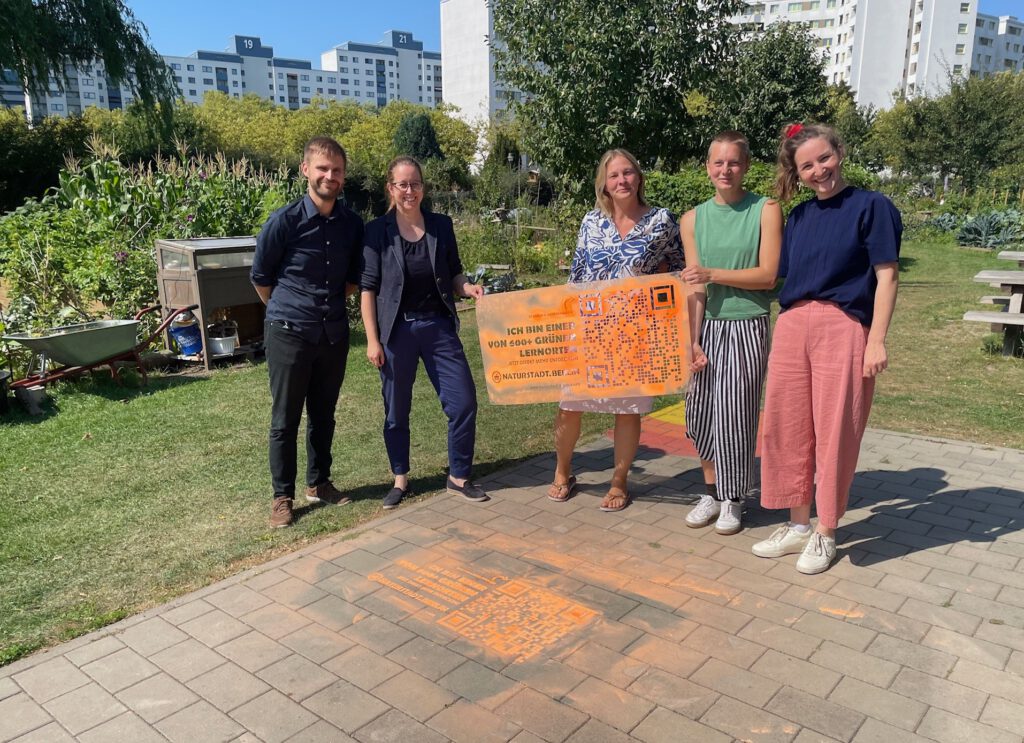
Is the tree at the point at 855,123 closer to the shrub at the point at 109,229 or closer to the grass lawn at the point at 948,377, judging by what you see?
the grass lawn at the point at 948,377

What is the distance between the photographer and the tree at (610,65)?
10133 mm

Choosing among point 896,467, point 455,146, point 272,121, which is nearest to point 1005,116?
point 896,467

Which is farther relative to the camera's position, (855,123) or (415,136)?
(415,136)

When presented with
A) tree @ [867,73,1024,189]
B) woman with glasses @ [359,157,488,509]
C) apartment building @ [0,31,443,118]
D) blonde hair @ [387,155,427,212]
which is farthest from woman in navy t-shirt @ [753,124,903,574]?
apartment building @ [0,31,443,118]

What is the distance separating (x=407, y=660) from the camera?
3.02 metres

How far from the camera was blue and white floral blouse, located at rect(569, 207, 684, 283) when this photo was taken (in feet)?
13.4

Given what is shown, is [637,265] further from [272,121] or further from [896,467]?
[272,121]

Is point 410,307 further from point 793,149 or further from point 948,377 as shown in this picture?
point 948,377

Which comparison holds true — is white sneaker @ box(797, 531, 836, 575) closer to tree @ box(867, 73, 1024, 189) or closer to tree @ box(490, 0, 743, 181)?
tree @ box(490, 0, 743, 181)

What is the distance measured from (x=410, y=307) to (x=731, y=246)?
179cm

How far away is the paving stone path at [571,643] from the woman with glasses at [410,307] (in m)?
0.58

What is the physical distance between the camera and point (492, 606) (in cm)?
342

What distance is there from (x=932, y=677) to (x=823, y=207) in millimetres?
2000

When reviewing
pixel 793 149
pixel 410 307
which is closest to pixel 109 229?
pixel 410 307
